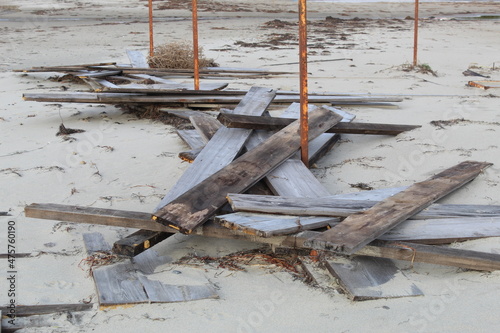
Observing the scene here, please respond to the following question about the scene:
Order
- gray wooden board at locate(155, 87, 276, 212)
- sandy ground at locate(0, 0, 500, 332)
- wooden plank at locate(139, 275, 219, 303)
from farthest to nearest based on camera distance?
1. gray wooden board at locate(155, 87, 276, 212)
2. wooden plank at locate(139, 275, 219, 303)
3. sandy ground at locate(0, 0, 500, 332)

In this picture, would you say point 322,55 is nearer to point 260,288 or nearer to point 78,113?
point 78,113

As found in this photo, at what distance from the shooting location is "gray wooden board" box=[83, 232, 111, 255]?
391cm

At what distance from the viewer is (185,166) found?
221 inches

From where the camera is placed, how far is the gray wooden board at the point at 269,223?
11.5ft

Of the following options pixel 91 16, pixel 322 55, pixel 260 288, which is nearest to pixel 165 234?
pixel 260 288

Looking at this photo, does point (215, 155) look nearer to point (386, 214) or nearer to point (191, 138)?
point (191, 138)

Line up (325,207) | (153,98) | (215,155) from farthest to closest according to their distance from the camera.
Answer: (153,98), (215,155), (325,207)

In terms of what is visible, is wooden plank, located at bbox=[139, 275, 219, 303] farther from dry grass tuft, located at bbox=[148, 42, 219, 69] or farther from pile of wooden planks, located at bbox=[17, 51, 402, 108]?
dry grass tuft, located at bbox=[148, 42, 219, 69]

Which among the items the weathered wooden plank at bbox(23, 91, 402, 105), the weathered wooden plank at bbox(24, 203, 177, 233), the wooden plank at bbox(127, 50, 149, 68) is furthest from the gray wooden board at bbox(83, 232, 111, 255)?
the wooden plank at bbox(127, 50, 149, 68)

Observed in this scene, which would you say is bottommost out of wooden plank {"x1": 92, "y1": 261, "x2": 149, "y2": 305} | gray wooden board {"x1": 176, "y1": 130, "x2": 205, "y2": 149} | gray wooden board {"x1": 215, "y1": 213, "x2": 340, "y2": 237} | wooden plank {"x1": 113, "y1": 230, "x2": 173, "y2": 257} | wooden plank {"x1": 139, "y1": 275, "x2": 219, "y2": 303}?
wooden plank {"x1": 139, "y1": 275, "x2": 219, "y2": 303}

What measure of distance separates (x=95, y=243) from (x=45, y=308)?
2.61 ft

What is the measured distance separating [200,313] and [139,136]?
372 centimetres

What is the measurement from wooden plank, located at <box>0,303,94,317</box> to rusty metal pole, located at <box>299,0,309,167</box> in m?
2.43

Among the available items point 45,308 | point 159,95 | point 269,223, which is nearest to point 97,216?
point 45,308
